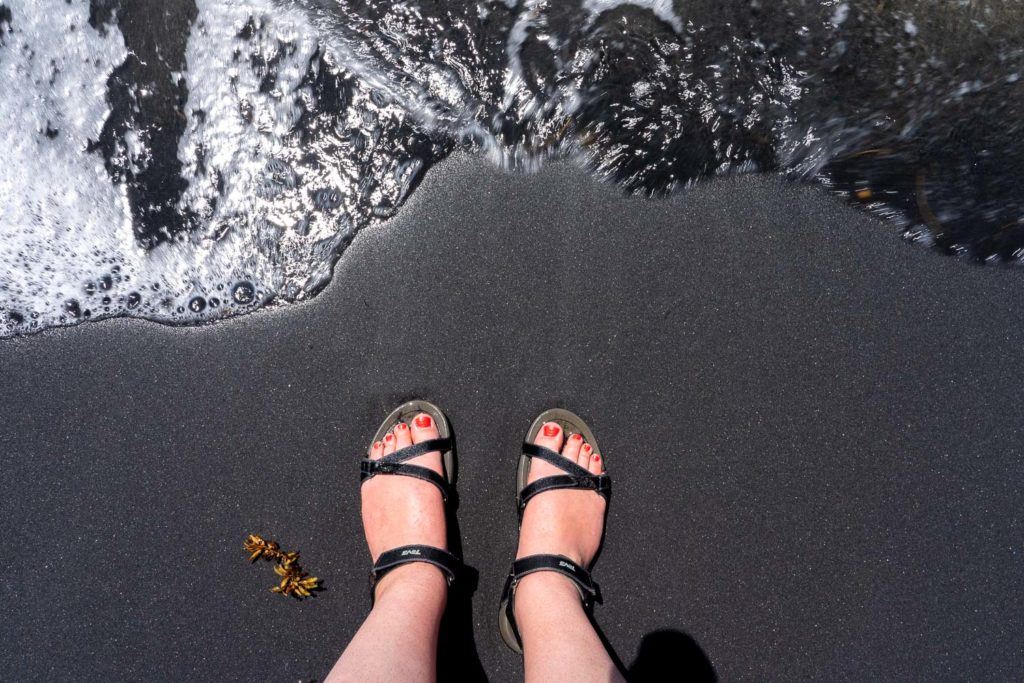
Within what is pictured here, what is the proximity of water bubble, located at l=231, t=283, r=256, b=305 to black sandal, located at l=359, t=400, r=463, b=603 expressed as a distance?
1.98 feet

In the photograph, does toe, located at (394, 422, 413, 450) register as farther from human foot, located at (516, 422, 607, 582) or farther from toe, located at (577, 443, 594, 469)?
toe, located at (577, 443, 594, 469)

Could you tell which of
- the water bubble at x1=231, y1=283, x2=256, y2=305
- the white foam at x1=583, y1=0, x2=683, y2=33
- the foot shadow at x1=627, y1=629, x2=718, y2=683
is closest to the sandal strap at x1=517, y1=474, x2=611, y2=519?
the foot shadow at x1=627, y1=629, x2=718, y2=683

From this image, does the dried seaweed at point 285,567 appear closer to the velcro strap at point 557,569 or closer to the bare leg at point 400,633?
the bare leg at point 400,633

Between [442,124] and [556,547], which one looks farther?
[442,124]

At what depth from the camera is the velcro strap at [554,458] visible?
5.81ft

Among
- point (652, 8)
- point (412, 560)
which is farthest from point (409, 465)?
point (652, 8)

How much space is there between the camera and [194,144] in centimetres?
192

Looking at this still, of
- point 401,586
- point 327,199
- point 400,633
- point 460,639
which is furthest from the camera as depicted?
point 327,199

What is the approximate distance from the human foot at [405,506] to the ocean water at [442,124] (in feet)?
1.89

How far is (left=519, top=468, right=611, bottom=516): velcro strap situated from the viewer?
1774mm

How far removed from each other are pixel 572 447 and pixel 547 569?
14.7 inches

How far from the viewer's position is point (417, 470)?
1.79 m

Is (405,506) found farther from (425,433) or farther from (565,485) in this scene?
(565,485)

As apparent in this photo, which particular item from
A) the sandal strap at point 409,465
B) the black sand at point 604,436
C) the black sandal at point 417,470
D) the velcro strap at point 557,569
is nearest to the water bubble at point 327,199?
the black sand at point 604,436
